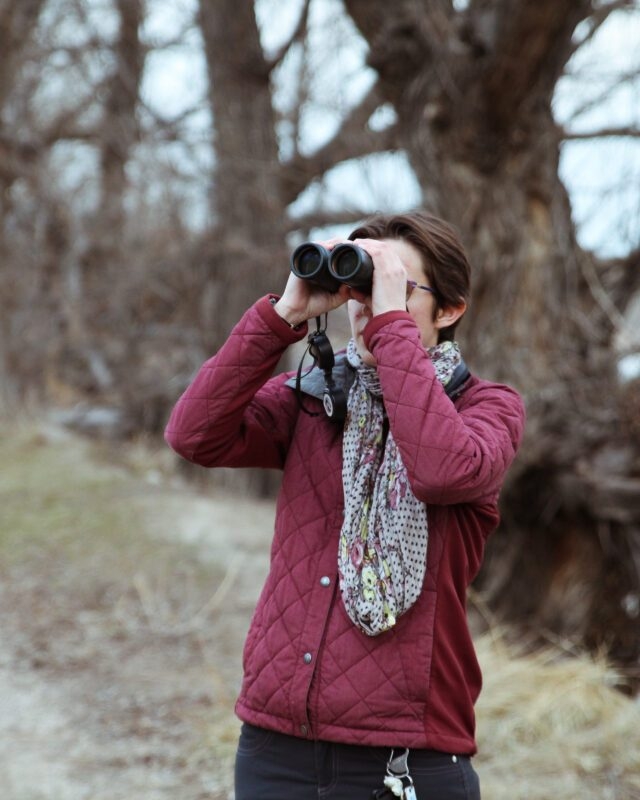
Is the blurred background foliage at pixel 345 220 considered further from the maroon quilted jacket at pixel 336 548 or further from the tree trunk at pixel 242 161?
the maroon quilted jacket at pixel 336 548

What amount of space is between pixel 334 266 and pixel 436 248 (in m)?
0.25

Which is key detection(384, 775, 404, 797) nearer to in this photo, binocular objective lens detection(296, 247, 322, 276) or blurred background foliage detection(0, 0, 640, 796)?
binocular objective lens detection(296, 247, 322, 276)

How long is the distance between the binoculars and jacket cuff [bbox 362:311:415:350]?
84mm

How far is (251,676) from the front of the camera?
2119mm

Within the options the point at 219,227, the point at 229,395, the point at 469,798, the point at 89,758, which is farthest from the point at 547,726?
the point at 219,227

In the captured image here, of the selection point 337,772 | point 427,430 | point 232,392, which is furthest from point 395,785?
point 232,392

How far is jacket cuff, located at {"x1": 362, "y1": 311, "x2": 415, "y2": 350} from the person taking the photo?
203cm

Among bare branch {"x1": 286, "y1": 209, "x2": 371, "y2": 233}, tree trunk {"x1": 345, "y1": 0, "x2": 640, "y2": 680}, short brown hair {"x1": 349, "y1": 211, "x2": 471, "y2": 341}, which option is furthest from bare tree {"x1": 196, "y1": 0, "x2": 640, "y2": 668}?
short brown hair {"x1": 349, "y1": 211, "x2": 471, "y2": 341}

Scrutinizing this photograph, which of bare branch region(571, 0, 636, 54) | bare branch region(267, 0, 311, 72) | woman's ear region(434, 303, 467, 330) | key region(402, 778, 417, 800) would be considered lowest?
key region(402, 778, 417, 800)

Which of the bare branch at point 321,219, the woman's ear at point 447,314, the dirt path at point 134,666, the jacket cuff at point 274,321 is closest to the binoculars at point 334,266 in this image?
the jacket cuff at point 274,321

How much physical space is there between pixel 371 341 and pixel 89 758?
3.02 m

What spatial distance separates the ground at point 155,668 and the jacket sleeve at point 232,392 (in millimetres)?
2180

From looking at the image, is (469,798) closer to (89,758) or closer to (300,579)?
(300,579)

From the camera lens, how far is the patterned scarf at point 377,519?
6.48 ft
